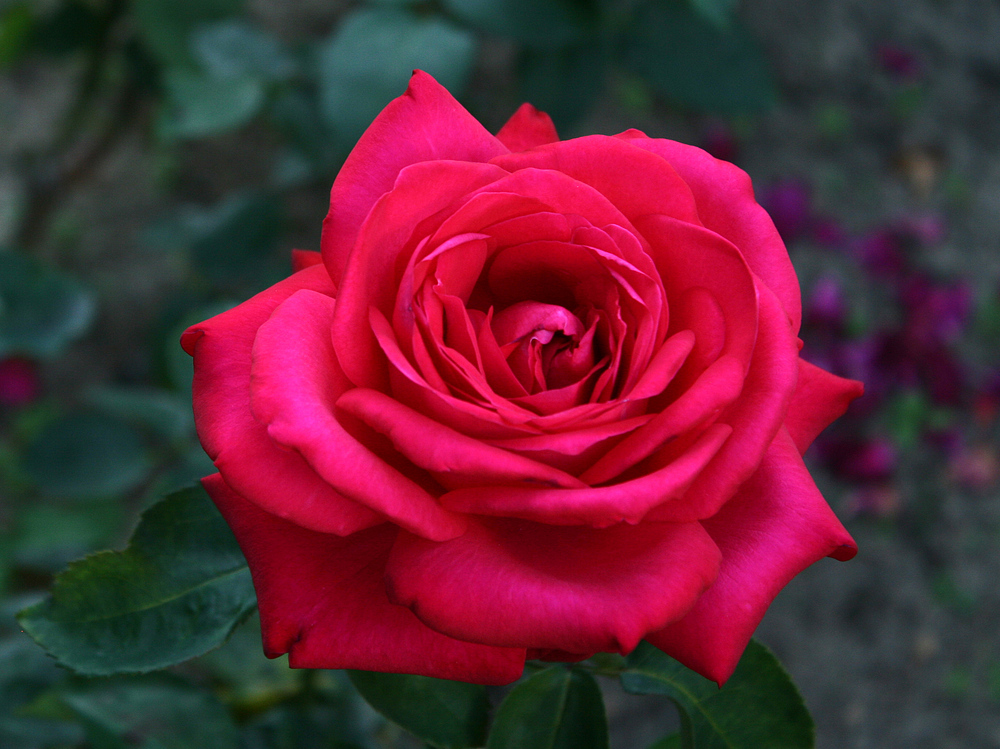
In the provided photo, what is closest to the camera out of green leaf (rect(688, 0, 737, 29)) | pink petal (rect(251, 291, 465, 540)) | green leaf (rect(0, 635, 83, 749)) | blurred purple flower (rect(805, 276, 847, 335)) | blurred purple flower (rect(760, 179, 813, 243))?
pink petal (rect(251, 291, 465, 540))

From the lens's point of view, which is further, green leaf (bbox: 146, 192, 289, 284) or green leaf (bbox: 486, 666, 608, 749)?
green leaf (bbox: 146, 192, 289, 284)

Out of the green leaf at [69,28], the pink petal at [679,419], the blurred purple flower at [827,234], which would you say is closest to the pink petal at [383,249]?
the pink petal at [679,419]

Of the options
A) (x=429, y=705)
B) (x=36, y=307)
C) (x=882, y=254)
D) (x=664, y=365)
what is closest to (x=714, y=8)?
(x=664, y=365)

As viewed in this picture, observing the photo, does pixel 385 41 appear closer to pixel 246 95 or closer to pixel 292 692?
pixel 246 95

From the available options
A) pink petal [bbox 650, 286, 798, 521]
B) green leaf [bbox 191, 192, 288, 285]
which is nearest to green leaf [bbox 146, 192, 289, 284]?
green leaf [bbox 191, 192, 288, 285]

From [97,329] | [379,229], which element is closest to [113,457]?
[97,329]

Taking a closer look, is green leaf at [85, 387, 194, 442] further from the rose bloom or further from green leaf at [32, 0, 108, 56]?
green leaf at [32, 0, 108, 56]
